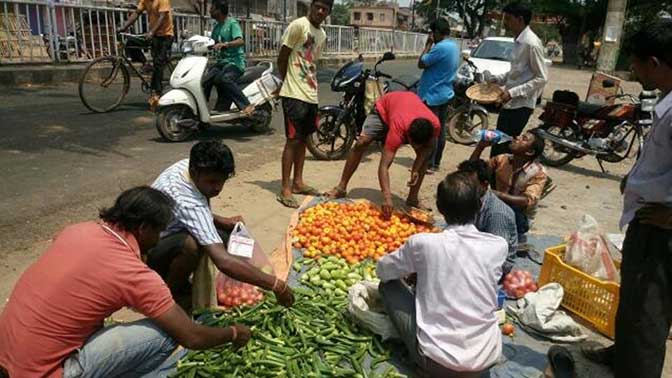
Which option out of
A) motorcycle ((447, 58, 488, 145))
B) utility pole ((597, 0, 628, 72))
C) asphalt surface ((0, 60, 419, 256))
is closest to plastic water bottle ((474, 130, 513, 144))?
asphalt surface ((0, 60, 419, 256))

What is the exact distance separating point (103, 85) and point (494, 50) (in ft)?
34.4

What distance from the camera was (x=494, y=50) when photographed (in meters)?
14.5

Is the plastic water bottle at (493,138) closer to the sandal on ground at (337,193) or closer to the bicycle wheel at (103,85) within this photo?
the sandal on ground at (337,193)

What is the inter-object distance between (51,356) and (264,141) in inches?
253

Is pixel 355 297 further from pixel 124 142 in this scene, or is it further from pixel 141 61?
pixel 141 61

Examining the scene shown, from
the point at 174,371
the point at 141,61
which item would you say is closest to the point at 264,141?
the point at 141,61

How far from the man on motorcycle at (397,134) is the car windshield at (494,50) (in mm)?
9798

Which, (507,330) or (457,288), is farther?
(507,330)

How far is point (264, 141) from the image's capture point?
844 centimetres

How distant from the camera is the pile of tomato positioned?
4.48 m

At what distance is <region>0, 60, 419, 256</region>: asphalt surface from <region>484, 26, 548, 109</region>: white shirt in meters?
3.53

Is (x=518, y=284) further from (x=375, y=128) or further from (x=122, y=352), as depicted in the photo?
(x=122, y=352)

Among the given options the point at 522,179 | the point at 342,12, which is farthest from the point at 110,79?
the point at 342,12

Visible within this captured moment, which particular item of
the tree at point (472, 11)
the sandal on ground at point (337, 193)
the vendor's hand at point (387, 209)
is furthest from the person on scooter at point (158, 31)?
the tree at point (472, 11)
